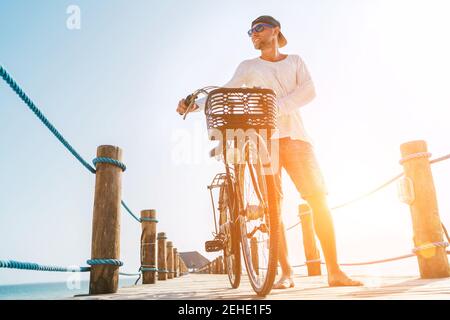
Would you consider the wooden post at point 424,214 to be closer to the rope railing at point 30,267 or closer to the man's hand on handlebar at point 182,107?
the man's hand on handlebar at point 182,107

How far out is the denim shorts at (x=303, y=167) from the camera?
9.48 ft

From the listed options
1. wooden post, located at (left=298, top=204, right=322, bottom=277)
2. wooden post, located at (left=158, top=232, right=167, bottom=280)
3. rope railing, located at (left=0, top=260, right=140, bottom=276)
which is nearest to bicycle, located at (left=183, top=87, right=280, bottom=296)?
rope railing, located at (left=0, top=260, right=140, bottom=276)

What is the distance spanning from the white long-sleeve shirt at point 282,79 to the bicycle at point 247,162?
1.46 ft

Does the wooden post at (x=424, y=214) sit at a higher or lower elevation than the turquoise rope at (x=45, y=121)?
lower

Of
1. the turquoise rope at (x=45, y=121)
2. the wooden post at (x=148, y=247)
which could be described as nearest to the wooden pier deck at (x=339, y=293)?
the turquoise rope at (x=45, y=121)

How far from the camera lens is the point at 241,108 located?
2.34 metres

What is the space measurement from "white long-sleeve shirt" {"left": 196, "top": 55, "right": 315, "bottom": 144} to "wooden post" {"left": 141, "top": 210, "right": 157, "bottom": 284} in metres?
3.35

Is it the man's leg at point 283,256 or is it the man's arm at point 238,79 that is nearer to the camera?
the man's leg at point 283,256

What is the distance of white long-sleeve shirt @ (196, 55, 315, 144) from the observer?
2.99 meters

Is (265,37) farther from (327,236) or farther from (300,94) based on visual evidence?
(327,236)

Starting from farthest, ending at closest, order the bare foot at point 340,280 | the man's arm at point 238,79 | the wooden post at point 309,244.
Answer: the wooden post at point 309,244 < the man's arm at point 238,79 < the bare foot at point 340,280

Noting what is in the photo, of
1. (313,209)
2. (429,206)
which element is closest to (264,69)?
(313,209)

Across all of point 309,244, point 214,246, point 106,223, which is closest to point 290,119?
point 214,246
